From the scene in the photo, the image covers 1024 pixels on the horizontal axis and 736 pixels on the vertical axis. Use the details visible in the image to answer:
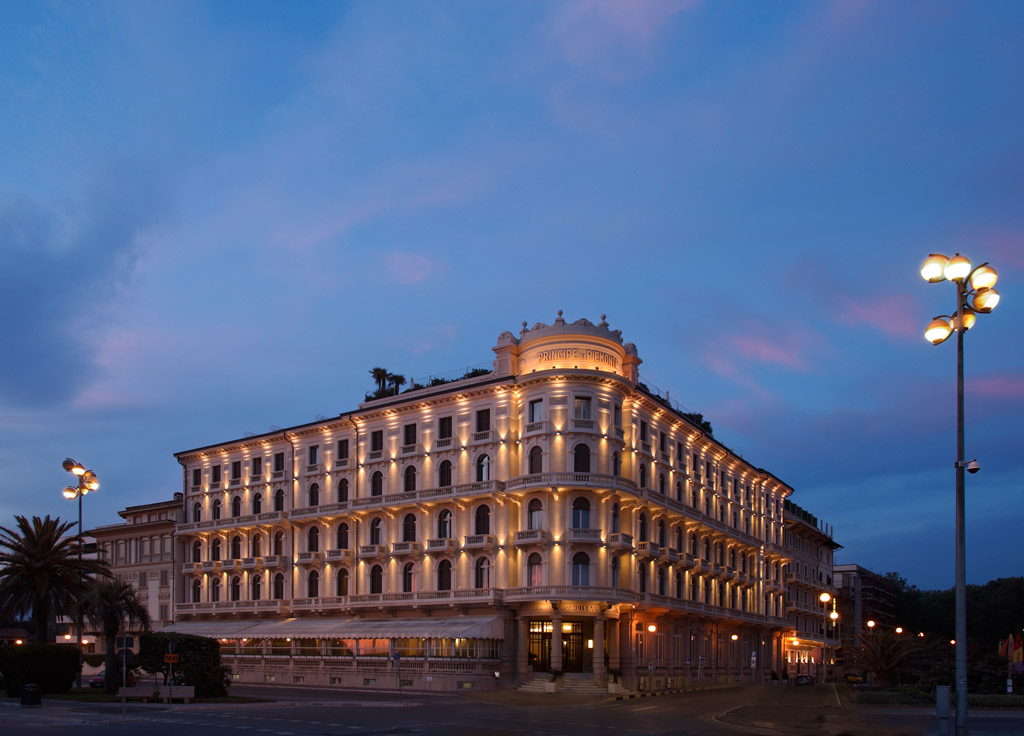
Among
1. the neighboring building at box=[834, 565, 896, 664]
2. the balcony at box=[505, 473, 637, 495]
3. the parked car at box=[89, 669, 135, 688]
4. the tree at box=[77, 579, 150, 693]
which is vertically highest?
the balcony at box=[505, 473, 637, 495]

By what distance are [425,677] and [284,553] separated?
1969 centimetres

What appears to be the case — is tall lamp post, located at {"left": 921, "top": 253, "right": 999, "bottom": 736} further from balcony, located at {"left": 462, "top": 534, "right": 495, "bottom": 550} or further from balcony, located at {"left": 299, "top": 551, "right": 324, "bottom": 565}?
balcony, located at {"left": 299, "top": 551, "right": 324, "bottom": 565}

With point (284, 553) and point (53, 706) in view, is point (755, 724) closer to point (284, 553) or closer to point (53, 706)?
point (53, 706)

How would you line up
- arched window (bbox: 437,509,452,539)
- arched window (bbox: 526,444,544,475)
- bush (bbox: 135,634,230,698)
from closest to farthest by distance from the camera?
bush (bbox: 135,634,230,698)
arched window (bbox: 526,444,544,475)
arched window (bbox: 437,509,452,539)

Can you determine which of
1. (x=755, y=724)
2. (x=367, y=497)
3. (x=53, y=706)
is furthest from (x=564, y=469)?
(x=53, y=706)

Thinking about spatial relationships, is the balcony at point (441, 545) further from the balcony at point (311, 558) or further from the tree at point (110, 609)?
the tree at point (110, 609)

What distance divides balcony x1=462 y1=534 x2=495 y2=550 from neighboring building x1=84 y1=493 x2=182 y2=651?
1327 inches

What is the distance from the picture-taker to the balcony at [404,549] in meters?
65.0

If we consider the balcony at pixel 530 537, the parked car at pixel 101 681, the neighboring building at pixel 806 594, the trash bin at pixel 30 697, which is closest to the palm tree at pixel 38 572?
the parked car at pixel 101 681

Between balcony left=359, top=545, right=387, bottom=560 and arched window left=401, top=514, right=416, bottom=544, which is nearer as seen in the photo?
arched window left=401, top=514, right=416, bottom=544

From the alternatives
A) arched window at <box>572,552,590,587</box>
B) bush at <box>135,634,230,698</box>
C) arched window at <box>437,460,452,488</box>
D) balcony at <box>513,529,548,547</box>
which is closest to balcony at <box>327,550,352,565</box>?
arched window at <box>437,460,452,488</box>

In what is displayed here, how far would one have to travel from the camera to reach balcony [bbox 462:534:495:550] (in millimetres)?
61094

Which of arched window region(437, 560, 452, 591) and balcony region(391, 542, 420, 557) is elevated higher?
balcony region(391, 542, 420, 557)

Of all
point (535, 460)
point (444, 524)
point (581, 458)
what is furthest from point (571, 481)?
Result: point (444, 524)
